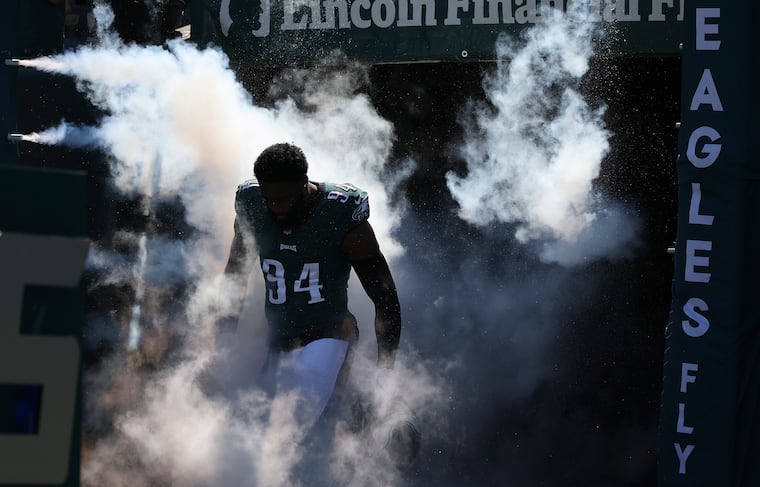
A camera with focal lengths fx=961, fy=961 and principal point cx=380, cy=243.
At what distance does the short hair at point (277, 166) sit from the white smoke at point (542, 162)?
1770 millimetres

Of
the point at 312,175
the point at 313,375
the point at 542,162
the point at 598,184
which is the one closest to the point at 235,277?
the point at 313,375

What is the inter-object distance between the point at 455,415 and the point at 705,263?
3.48 meters

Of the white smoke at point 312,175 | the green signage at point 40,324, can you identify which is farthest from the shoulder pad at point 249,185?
the green signage at point 40,324

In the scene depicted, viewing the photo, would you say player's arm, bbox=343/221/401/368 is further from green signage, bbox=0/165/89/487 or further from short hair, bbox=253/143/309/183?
green signage, bbox=0/165/89/487

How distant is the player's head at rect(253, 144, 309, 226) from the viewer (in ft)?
16.9

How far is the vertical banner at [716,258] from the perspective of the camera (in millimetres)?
3852

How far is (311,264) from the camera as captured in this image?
536cm

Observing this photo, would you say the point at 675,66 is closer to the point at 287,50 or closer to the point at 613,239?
the point at 613,239

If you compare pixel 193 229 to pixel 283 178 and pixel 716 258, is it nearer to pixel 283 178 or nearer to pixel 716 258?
pixel 283 178

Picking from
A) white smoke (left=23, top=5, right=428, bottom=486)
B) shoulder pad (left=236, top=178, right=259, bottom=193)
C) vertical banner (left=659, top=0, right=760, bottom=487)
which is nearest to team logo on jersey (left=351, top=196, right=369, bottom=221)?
shoulder pad (left=236, top=178, right=259, bottom=193)

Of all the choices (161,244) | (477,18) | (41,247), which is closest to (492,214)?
→ (477,18)

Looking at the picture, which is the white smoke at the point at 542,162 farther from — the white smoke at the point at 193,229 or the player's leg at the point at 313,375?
the player's leg at the point at 313,375

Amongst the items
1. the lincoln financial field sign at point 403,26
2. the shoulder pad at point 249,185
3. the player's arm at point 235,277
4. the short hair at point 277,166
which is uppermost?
the lincoln financial field sign at point 403,26

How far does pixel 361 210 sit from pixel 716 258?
2.12 m
